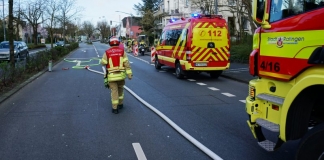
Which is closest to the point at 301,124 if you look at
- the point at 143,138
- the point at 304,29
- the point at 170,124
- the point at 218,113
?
the point at 304,29

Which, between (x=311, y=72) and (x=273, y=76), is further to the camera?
(x=273, y=76)

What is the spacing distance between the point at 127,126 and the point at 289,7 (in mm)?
3661

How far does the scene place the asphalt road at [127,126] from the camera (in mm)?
4789

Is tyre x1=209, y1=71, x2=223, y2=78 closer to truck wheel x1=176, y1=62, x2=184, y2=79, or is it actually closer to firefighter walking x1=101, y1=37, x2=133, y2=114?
truck wheel x1=176, y1=62, x2=184, y2=79

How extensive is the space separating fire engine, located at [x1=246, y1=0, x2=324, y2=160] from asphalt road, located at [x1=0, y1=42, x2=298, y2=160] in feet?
3.10

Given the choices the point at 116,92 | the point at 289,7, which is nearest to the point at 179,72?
the point at 116,92

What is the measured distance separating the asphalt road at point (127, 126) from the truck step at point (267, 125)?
73cm

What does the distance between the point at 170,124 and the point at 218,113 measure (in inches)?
59.3

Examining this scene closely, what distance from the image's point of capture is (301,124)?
139 inches

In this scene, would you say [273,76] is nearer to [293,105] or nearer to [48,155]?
[293,105]

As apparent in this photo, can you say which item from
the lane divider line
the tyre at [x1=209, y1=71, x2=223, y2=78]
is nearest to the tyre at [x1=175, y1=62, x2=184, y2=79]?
the tyre at [x1=209, y1=71, x2=223, y2=78]

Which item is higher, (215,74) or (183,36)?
(183,36)

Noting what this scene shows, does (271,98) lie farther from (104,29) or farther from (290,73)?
(104,29)

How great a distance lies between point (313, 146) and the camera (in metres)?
3.17
